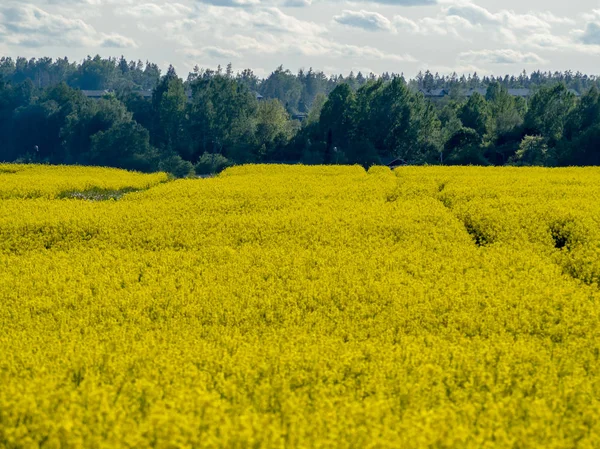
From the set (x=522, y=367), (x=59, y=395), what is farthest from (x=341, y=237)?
(x=59, y=395)

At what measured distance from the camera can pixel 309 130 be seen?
74.8 metres

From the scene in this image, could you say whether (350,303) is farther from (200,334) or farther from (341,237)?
(341,237)

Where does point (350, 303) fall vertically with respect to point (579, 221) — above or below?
below

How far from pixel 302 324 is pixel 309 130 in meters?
65.3

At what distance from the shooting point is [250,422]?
624 cm

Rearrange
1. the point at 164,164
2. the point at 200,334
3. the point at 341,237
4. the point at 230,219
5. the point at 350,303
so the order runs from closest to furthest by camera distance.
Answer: the point at 200,334
the point at 350,303
the point at 341,237
the point at 230,219
the point at 164,164

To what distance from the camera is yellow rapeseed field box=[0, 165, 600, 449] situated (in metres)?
6.41

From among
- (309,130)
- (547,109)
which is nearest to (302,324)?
(547,109)

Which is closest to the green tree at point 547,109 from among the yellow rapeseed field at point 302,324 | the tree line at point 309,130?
the tree line at point 309,130

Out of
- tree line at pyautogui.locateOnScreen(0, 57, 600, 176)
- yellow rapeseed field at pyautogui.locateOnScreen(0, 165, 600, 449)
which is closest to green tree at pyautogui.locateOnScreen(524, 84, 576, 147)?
tree line at pyautogui.locateOnScreen(0, 57, 600, 176)

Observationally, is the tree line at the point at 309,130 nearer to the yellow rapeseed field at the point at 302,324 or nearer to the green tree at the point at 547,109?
the green tree at the point at 547,109

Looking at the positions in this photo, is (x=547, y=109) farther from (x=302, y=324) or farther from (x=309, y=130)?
(x=302, y=324)

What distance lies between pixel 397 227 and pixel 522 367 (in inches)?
339

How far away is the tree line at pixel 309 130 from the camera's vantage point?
202 feet
